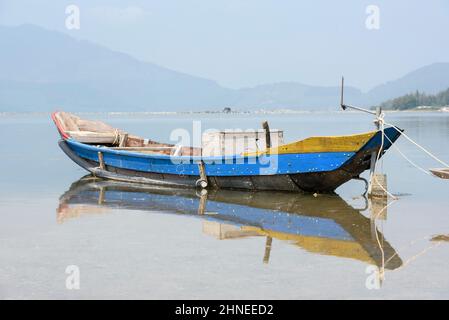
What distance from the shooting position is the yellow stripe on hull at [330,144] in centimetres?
1455

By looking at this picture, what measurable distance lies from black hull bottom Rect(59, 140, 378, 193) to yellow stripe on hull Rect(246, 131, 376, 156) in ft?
0.87

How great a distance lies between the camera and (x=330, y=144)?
583 inches

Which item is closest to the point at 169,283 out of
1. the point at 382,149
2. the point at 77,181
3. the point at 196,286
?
the point at 196,286

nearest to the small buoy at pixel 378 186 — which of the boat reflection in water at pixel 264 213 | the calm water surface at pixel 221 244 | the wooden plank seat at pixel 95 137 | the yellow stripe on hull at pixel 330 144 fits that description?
the calm water surface at pixel 221 244

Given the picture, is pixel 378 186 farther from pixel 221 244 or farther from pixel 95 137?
pixel 95 137

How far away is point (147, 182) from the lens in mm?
18578

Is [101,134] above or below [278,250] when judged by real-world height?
above

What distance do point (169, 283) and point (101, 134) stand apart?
13416 millimetres

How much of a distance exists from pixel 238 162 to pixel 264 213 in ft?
8.17

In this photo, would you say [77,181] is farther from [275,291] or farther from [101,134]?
[275,291]

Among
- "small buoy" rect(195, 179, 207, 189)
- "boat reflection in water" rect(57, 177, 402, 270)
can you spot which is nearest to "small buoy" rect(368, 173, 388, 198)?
"boat reflection in water" rect(57, 177, 402, 270)

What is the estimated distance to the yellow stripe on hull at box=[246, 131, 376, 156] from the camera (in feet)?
47.8

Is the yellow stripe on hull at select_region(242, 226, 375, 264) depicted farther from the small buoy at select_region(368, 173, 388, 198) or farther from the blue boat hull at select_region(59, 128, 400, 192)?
the small buoy at select_region(368, 173, 388, 198)
